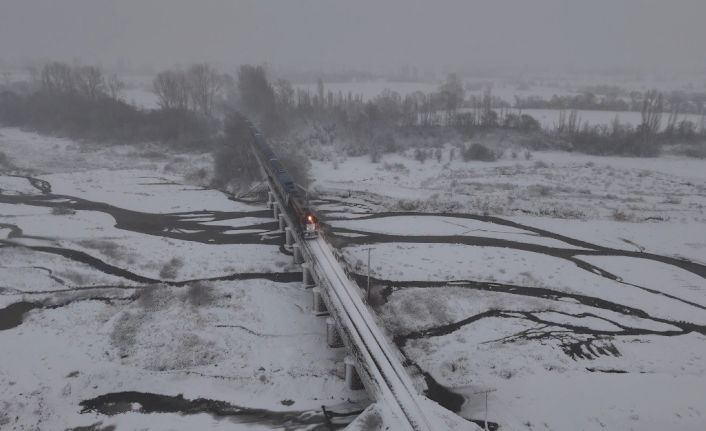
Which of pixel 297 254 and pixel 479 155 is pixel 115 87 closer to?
pixel 479 155

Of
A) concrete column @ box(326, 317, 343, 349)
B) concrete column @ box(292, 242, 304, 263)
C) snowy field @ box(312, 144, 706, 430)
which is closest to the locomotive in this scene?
concrete column @ box(292, 242, 304, 263)

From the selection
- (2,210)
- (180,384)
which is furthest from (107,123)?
(180,384)

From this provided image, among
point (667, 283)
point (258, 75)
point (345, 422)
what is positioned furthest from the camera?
point (258, 75)

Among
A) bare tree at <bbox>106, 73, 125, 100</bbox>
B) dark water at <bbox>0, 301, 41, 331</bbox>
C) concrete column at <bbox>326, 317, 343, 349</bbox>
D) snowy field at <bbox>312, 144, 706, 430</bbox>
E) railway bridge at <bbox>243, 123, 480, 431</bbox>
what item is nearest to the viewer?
railway bridge at <bbox>243, 123, 480, 431</bbox>

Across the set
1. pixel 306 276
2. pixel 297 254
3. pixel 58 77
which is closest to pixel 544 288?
pixel 306 276

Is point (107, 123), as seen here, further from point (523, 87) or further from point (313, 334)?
point (523, 87)

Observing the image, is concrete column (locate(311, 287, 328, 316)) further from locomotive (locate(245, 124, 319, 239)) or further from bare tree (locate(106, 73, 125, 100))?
bare tree (locate(106, 73, 125, 100))
